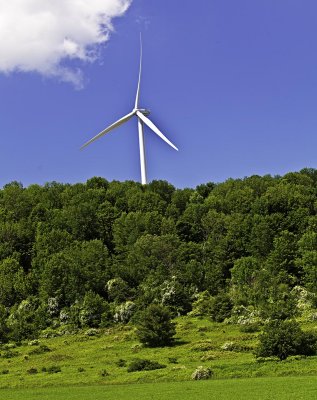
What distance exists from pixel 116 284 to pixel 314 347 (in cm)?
5958

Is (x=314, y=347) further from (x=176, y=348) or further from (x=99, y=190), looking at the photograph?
(x=99, y=190)

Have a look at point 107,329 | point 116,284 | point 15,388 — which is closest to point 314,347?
point 15,388

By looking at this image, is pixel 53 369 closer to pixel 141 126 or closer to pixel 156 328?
pixel 156 328

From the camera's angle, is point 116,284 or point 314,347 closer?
point 314,347

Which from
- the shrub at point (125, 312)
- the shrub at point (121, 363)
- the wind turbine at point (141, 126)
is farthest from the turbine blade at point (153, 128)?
the shrub at point (121, 363)

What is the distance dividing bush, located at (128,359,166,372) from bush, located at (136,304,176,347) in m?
14.2

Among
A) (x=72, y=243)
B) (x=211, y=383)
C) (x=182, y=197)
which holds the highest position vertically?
(x=182, y=197)

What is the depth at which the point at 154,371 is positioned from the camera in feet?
187

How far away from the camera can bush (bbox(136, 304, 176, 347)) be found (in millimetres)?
75188

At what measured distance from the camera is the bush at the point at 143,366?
58.9 metres

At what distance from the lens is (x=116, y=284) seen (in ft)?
371

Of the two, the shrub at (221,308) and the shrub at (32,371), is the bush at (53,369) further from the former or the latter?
the shrub at (221,308)

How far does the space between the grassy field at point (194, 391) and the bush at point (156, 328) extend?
22.9m

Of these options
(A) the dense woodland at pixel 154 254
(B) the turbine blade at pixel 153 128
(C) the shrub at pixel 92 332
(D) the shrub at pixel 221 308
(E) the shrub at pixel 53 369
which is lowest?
(E) the shrub at pixel 53 369
